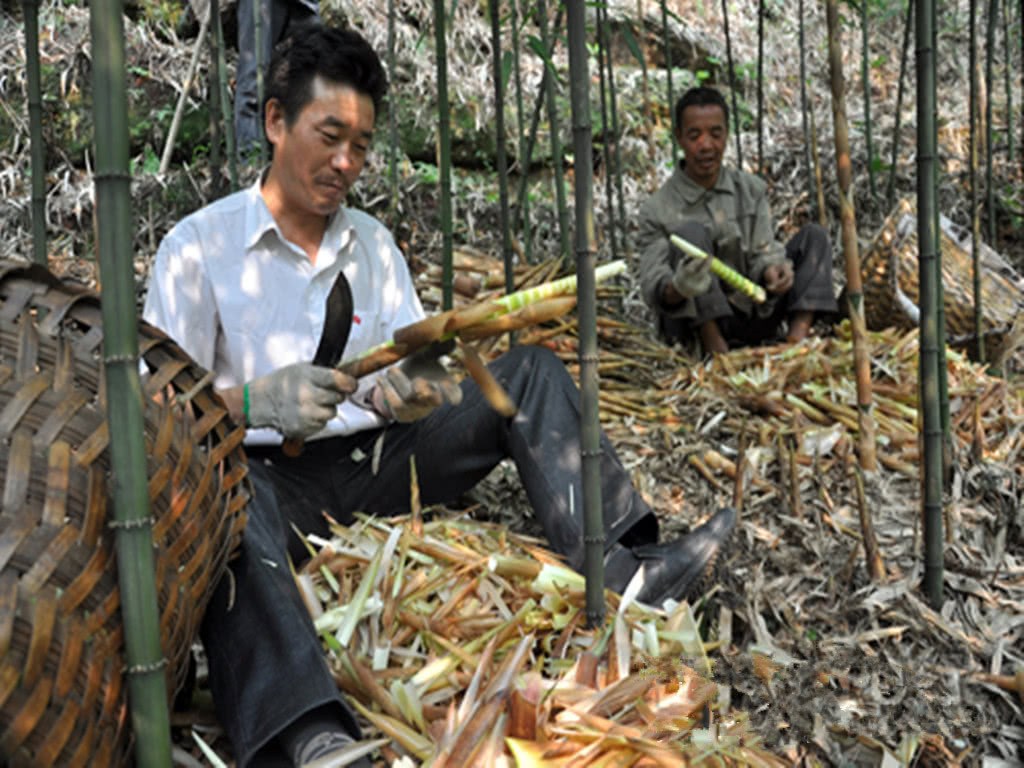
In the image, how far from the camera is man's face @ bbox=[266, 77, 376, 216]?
5.73 ft

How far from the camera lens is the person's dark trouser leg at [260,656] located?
1197 mm

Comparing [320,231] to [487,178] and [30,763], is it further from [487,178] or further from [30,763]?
[487,178]

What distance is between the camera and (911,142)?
514 cm

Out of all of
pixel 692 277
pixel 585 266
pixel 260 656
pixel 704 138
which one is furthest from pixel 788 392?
pixel 260 656

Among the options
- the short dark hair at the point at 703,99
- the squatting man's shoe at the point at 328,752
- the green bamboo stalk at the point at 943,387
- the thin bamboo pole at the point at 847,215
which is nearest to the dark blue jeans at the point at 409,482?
the squatting man's shoe at the point at 328,752

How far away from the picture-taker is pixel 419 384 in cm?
140

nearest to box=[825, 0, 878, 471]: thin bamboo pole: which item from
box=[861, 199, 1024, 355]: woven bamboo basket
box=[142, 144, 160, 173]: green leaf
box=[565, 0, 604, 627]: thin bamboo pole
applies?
box=[565, 0, 604, 627]: thin bamboo pole

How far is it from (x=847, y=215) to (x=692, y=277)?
1101mm

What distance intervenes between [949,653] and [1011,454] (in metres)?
0.71

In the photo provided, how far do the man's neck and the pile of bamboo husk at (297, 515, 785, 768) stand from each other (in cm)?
49

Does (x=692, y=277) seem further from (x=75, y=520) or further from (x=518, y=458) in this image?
(x=75, y=520)

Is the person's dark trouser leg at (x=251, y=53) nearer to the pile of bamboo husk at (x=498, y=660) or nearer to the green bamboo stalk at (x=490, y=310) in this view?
the pile of bamboo husk at (x=498, y=660)

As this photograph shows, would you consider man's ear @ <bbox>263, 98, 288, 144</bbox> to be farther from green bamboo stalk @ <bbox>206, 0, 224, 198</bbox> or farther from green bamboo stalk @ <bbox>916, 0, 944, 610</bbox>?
green bamboo stalk @ <bbox>916, 0, 944, 610</bbox>

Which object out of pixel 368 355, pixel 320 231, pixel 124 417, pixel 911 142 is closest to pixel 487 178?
pixel 911 142
